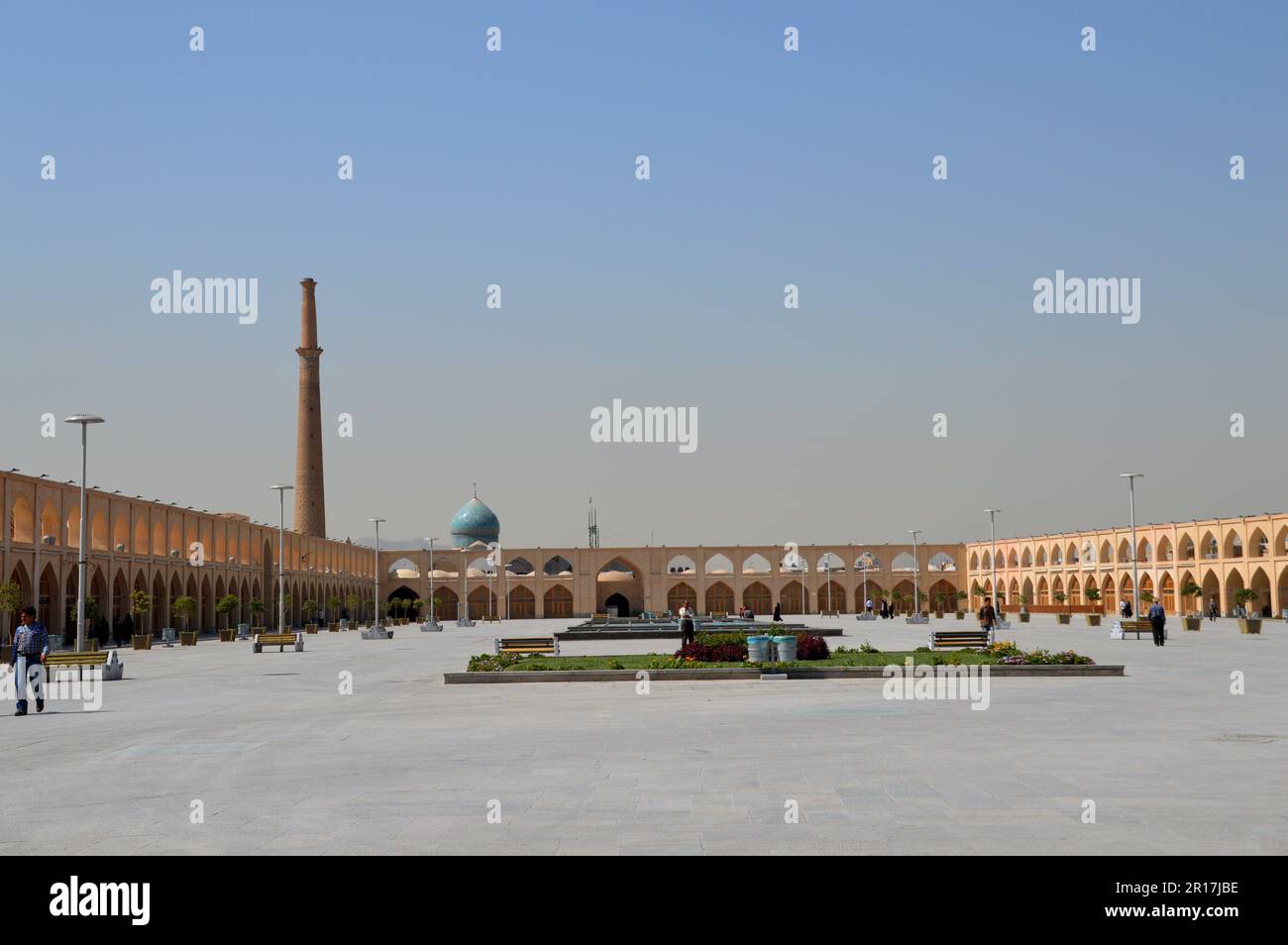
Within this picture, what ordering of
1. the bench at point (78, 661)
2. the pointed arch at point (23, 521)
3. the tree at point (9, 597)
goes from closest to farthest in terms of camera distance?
1. the bench at point (78, 661)
2. the tree at point (9, 597)
3. the pointed arch at point (23, 521)

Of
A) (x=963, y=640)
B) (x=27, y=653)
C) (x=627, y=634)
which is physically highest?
(x=27, y=653)

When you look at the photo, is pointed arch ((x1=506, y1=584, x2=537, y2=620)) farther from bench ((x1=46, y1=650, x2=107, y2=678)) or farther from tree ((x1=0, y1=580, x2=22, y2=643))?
bench ((x1=46, y1=650, x2=107, y2=678))

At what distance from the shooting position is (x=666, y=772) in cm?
999

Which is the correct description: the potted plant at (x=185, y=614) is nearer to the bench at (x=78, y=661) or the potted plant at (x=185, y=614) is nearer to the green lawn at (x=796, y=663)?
the bench at (x=78, y=661)

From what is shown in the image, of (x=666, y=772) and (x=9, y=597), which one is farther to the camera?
(x=9, y=597)

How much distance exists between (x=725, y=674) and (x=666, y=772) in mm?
10937

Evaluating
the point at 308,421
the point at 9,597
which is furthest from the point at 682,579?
the point at 9,597

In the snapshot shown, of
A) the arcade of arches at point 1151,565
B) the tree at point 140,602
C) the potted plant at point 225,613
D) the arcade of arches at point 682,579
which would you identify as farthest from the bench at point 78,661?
the arcade of arches at point 682,579

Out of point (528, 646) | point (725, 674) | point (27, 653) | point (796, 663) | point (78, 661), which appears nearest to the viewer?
point (27, 653)

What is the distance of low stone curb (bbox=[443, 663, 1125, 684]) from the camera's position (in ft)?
67.1

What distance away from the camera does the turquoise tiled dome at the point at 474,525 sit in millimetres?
99125
